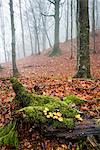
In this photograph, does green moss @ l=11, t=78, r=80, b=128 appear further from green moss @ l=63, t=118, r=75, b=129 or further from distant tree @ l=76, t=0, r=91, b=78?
distant tree @ l=76, t=0, r=91, b=78

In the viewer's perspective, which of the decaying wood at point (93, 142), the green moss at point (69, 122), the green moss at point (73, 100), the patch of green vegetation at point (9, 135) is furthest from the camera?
the green moss at point (73, 100)

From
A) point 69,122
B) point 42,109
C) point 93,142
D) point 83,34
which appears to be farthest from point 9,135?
point 83,34

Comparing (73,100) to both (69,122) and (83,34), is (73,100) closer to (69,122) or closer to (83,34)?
(69,122)

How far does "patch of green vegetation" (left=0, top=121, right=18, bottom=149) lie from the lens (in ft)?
13.7

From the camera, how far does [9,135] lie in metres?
4.25

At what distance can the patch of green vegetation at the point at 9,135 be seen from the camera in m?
4.18

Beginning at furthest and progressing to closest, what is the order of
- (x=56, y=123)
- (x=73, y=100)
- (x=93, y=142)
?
(x=73, y=100), (x=56, y=123), (x=93, y=142)

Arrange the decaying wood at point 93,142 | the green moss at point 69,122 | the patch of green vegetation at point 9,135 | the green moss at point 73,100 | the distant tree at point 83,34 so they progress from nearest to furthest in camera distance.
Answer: the decaying wood at point 93,142 < the green moss at point 69,122 < the patch of green vegetation at point 9,135 < the green moss at point 73,100 < the distant tree at point 83,34

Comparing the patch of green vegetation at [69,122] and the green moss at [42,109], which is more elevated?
the green moss at [42,109]

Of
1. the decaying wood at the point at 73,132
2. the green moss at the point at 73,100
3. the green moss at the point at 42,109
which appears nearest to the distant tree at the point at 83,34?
the green moss at the point at 73,100

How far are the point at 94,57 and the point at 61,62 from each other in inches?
116

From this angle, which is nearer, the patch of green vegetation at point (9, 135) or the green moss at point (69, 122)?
the green moss at point (69, 122)

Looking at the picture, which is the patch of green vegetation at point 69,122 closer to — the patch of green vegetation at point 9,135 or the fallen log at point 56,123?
the fallen log at point 56,123

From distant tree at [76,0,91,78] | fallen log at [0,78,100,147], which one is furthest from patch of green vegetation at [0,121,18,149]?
distant tree at [76,0,91,78]
